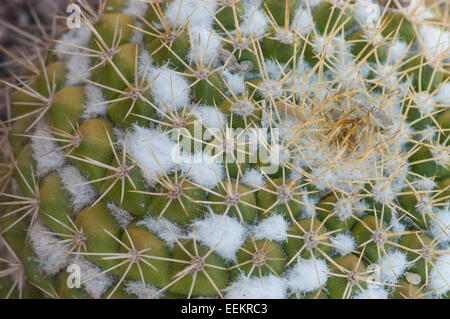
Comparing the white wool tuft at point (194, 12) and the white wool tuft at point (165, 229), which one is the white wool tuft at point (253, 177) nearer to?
the white wool tuft at point (165, 229)

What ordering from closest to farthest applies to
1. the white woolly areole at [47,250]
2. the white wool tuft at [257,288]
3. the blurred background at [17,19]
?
the white wool tuft at [257,288] → the white woolly areole at [47,250] → the blurred background at [17,19]

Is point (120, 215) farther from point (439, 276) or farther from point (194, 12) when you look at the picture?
point (439, 276)

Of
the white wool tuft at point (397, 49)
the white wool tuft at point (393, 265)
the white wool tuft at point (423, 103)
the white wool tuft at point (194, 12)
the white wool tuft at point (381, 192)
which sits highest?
the white wool tuft at point (194, 12)

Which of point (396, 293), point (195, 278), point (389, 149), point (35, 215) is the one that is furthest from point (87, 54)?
point (396, 293)

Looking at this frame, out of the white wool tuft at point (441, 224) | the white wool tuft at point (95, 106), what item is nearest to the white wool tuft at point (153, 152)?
Answer: the white wool tuft at point (95, 106)

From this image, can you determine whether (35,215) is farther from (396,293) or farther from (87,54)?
(396,293)

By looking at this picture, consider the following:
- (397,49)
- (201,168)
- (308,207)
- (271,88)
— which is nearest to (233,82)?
(271,88)
